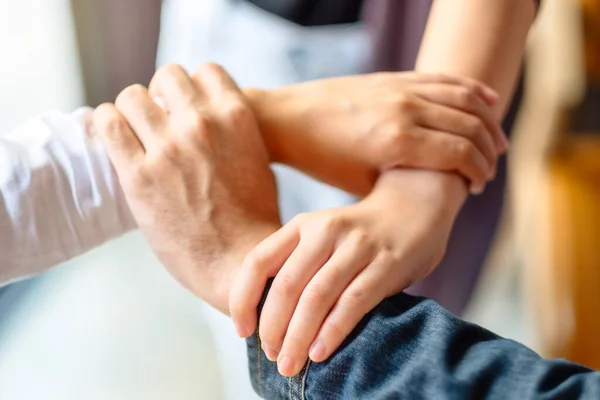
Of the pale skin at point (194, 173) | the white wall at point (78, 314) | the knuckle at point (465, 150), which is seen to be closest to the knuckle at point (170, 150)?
→ the pale skin at point (194, 173)

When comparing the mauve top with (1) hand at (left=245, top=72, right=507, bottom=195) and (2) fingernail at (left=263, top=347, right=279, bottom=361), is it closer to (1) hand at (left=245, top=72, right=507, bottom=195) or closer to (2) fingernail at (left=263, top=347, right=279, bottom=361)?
(1) hand at (left=245, top=72, right=507, bottom=195)

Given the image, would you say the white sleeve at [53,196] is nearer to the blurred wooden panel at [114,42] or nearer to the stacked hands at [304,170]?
the stacked hands at [304,170]

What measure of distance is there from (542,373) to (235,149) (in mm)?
258

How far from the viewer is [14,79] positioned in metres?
0.80

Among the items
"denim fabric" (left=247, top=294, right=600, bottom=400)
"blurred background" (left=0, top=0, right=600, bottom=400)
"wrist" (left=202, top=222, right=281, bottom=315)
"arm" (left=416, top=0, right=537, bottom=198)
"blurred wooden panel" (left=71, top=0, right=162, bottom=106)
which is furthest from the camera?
"blurred wooden panel" (left=71, top=0, right=162, bottom=106)

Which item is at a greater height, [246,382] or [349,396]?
[349,396]

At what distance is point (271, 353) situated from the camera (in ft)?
1.32

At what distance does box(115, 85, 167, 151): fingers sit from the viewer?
0.46 metres

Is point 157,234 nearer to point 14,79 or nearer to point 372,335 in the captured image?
point 372,335

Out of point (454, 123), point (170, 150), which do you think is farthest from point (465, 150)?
point (170, 150)

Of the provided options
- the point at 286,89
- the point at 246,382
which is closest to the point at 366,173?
the point at 286,89

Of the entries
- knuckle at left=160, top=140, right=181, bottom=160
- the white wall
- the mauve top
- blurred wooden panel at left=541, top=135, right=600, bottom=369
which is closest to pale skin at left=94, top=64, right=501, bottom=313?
knuckle at left=160, top=140, right=181, bottom=160

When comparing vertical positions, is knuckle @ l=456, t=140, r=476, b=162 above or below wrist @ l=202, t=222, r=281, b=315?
above

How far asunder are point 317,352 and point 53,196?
234 millimetres
